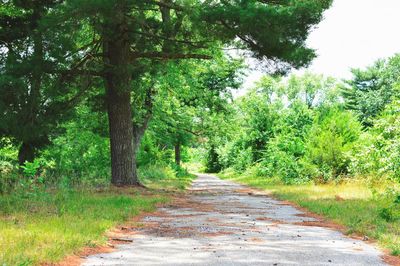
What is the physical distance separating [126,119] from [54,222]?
33.4ft

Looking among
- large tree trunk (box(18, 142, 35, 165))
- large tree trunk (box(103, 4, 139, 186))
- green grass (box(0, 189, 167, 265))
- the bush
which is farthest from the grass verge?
the bush

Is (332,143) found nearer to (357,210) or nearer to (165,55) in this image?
(165,55)

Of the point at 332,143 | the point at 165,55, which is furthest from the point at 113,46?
the point at 332,143

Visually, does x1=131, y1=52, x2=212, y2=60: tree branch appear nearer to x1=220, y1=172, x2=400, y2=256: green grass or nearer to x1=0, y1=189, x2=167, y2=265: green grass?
x1=220, y1=172, x2=400, y2=256: green grass

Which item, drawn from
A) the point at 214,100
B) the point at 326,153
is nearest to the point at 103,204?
the point at 326,153

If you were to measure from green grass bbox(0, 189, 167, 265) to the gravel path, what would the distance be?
0.49 meters

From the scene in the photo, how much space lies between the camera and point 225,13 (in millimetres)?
14562

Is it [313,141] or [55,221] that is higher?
[313,141]

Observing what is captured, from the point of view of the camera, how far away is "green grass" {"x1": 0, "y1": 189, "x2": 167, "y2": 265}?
607cm

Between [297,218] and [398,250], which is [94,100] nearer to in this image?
[297,218]

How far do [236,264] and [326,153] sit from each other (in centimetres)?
1772

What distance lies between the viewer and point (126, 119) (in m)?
18.3

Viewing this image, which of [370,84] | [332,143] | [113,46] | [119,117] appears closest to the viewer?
[113,46]

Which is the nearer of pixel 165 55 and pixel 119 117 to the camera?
pixel 165 55
